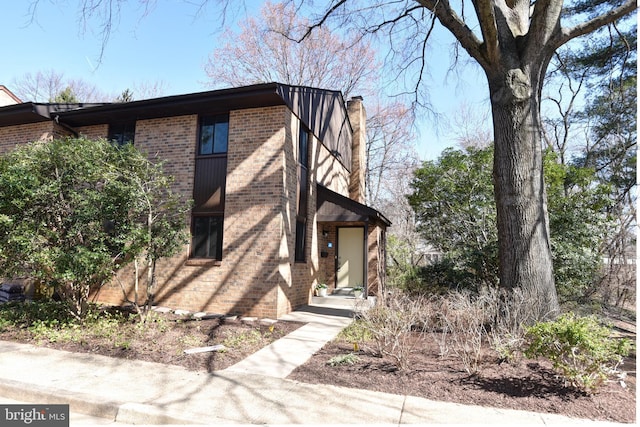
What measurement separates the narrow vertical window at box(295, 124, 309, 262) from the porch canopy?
0.93m

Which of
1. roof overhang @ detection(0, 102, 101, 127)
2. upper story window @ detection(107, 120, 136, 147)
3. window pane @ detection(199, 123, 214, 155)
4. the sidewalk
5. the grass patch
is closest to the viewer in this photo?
the sidewalk

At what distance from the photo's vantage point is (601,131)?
16.6 metres

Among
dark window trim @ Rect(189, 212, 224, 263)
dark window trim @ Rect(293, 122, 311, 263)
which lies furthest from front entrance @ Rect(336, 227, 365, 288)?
dark window trim @ Rect(189, 212, 224, 263)

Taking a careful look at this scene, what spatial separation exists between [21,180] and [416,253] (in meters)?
16.2

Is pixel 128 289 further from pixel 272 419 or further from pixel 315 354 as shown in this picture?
pixel 272 419

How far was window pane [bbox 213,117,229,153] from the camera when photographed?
9.41m

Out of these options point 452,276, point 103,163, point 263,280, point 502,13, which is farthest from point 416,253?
point 103,163

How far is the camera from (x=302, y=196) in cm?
1030

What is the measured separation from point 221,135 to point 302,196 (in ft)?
8.96

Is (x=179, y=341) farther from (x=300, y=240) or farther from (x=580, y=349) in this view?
(x=580, y=349)

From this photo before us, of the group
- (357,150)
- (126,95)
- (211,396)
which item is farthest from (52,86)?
(211,396)

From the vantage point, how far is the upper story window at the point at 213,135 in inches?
371

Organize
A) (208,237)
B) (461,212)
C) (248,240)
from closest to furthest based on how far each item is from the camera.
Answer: (248,240), (208,237), (461,212)

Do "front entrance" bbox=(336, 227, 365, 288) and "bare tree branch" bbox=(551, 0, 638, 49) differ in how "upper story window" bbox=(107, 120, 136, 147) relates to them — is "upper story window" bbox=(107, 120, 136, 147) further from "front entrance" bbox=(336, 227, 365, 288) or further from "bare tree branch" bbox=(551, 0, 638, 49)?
"bare tree branch" bbox=(551, 0, 638, 49)
